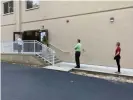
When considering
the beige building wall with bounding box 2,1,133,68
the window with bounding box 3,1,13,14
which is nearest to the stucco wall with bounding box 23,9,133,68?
the beige building wall with bounding box 2,1,133,68

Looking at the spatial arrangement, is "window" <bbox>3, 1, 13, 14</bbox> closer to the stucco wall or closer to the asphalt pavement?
the stucco wall

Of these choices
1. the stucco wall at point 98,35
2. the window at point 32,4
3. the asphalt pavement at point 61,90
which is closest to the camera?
the asphalt pavement at point 61,90

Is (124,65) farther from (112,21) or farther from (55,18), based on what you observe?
(55,18)

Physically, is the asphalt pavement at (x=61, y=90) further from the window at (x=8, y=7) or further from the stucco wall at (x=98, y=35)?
the window at (x=8, y=7)

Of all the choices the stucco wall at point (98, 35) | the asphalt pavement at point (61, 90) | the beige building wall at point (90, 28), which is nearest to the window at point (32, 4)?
the beige building wall at point (90, 28)

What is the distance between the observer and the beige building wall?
13.2 metres

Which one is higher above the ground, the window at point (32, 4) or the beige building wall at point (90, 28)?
the window at point (32, 4)

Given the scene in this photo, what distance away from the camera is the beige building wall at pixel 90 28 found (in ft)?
43.2

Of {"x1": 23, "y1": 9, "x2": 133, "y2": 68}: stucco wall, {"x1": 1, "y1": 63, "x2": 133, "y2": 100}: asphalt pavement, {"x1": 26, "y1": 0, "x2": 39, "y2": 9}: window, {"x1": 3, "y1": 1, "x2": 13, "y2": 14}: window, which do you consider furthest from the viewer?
{"x1": 3, "y1": 1, "x2": 13, "y2": 14}: window

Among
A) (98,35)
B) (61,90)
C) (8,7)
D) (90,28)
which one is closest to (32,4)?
(8,7)

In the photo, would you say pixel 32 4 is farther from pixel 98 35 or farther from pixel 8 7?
pixel 98 35

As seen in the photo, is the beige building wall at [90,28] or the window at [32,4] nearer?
the beige building wall at [90,28]

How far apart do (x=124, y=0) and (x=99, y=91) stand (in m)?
7.18

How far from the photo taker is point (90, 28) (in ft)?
49.2
